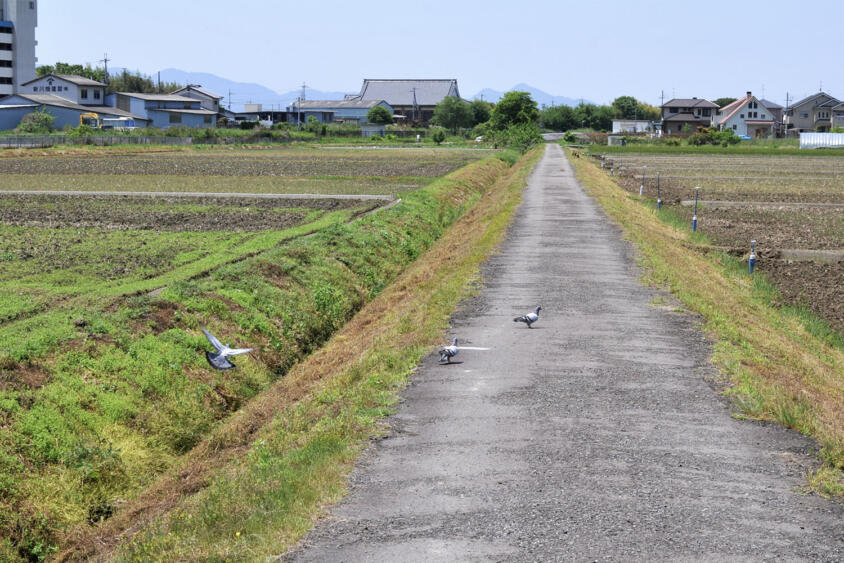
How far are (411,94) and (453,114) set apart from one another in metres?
22.7

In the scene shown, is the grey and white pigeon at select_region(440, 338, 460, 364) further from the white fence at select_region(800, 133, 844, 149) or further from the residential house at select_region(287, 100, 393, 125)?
the residential house at select_region(287, 100, 393, 125)

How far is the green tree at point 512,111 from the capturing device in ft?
446

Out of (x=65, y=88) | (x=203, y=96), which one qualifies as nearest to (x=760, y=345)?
(x=65, y=88)

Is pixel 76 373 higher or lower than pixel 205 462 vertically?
higher

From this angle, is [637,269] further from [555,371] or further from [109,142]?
[109,142]

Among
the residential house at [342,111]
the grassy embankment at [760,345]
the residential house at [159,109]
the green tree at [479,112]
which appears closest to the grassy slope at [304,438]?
the grassy embankment at [760,345]

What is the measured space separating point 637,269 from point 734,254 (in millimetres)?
7557

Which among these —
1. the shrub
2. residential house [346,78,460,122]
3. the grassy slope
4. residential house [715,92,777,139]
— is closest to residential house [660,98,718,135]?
residential house [715,92,777,139]

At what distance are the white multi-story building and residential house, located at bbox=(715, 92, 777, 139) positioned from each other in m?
105

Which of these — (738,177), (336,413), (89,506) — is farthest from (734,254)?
(738,177)

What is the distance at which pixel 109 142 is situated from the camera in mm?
87375

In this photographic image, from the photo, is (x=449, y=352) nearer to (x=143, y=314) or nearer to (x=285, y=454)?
(x=285, y=454)

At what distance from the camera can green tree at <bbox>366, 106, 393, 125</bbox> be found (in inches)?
5876

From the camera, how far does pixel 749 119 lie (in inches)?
5901
